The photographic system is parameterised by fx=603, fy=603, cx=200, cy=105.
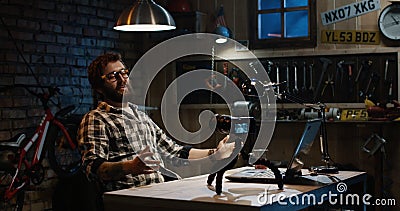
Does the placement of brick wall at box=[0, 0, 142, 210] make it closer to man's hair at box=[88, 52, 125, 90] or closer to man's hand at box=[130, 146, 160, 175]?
man's hair at box=[88, 52, 125, 90]

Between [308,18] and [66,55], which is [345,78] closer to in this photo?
[308,18]

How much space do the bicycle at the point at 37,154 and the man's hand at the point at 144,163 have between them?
2.16 metres

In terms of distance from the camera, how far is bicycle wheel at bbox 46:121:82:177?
5.09 m

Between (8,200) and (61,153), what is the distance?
698mm

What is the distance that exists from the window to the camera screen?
2698mm

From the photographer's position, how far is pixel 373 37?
5.09 m

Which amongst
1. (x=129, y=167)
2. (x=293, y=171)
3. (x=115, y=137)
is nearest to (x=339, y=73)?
(x=293, y=171)

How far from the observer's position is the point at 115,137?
127 inches

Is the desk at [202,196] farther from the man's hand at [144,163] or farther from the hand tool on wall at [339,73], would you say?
the hand tool on wall at [339,73]

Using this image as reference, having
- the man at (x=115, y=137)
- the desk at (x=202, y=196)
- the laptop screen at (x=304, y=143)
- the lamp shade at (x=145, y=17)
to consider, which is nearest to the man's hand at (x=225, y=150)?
the man at (x=115, y=137)

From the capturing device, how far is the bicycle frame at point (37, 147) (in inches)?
185

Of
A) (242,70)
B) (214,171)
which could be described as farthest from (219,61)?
(214,171)

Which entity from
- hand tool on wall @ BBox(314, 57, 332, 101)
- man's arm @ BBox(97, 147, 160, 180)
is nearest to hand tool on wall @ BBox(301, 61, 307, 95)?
hand tool on wall @ BBox(314, 57, 332, 101)

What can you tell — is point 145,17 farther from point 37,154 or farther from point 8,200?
point 8,200
